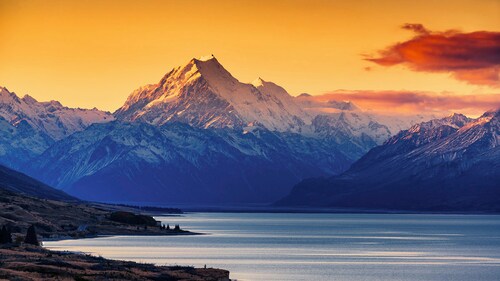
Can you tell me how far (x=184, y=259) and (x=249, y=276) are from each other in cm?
3656

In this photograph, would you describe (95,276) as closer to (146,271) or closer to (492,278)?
(146,271)

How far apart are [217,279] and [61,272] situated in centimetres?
2139

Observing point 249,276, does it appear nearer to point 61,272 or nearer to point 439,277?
point 439,277

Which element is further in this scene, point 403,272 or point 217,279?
point 403,272

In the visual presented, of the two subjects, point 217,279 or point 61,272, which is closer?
point 61,272

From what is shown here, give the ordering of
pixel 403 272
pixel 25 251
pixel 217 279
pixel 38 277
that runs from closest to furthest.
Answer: pixel 38 277 < pixel 217 279 < pixel 25 251 < pixel 403 272

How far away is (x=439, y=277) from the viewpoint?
171 meters

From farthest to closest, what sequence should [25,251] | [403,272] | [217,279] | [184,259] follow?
[184,259], [403,272], [25,251], [217,279]

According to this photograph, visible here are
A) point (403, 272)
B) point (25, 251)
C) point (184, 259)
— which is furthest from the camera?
point (184, 259)

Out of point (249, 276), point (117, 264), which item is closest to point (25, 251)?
point (117, 264)

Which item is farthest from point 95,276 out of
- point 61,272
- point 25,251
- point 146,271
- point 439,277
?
point 439,277

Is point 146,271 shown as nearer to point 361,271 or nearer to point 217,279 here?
point 217,279

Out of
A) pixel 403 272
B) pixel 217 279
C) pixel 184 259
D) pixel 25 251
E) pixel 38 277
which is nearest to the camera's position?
pixel 38 277

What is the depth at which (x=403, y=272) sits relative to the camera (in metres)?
180
